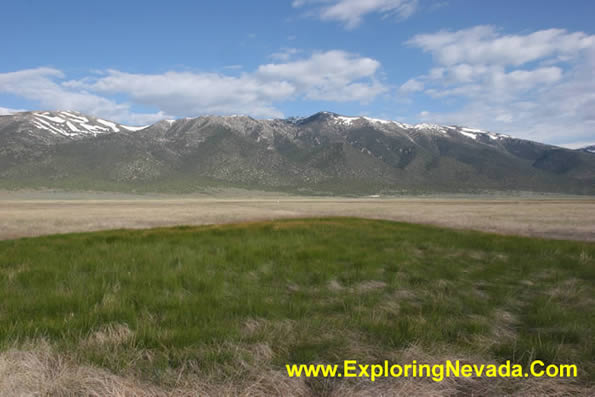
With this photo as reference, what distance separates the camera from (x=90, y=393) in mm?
4051

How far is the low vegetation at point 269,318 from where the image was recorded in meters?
4.45

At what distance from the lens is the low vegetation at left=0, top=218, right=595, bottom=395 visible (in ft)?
14.6

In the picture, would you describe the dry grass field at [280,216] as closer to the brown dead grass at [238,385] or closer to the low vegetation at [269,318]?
the low vegetation at [269,318]

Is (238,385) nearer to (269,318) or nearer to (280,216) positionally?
(269,318)

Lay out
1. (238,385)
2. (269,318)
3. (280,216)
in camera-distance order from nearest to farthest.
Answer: (238,385)
(269,318)
(280,216)

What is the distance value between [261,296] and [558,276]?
945 cm

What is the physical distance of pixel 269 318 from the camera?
675cm

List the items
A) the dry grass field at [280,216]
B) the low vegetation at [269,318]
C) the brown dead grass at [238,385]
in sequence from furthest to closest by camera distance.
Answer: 1. the dry grass field at [280,216]
2. the low vegetation at [269,318]
3. the brown dead grass at [238,385]

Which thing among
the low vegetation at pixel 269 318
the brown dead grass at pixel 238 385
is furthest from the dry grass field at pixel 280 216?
the brown dead grass at pixel 238 385

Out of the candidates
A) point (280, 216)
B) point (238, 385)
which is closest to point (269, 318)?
point (238, 385)

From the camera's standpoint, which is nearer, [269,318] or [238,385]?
[238,385]

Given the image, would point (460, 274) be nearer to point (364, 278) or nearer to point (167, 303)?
point (364, 278)

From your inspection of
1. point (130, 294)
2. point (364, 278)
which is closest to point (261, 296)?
point (130, 294)

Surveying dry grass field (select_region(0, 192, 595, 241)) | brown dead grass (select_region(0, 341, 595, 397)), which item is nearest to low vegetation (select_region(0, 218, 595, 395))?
brown dead grass (select_region(0, 341, 595, 397))
